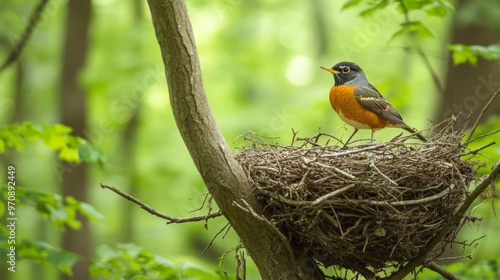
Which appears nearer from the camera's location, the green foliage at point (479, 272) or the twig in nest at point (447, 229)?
the twig in nest at point (447, 229)

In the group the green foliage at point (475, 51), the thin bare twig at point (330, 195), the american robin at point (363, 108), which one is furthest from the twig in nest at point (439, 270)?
the green foliage at point (475, 51)

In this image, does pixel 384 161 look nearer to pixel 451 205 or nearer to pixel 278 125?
pixel 451 205

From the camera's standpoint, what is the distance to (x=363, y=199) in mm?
3590

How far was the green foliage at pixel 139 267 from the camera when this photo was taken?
5.04 m

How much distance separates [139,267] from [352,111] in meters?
2.22

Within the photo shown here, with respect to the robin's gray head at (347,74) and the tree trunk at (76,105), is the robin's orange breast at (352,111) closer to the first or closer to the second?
the robin's gray head at (347,74)

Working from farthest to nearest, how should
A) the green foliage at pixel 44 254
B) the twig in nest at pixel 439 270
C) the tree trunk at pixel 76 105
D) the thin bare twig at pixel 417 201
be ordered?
the tree trunk at pixel 76 105 < the green foliage at pixel 44 254 < the twig in nest at pixel 439 270 < the thin bare twig at pixel 417 201

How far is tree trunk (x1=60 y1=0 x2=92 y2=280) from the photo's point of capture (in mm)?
9445

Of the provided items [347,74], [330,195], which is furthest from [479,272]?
[330,195]

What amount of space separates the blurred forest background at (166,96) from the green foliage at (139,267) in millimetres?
16

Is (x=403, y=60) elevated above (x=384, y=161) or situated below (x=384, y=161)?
above

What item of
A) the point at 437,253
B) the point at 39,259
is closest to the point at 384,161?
the point at 437,253

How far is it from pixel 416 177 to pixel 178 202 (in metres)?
9.55

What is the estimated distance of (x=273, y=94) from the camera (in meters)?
12.7
